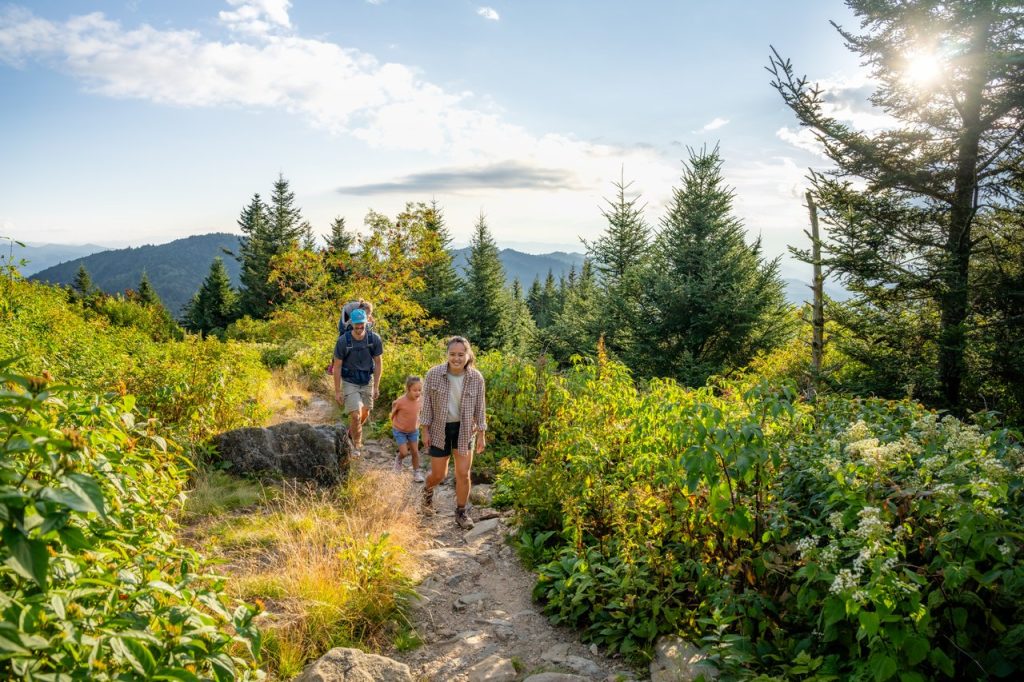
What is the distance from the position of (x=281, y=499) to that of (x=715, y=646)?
448cm

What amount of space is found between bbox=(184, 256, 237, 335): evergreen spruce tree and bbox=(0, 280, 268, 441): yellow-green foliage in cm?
3688

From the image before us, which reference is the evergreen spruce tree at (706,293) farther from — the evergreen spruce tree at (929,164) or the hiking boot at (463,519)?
the hiking boot at (463,519)

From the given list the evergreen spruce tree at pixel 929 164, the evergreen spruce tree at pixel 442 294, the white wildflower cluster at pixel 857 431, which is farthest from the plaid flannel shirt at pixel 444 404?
the evergreen spruce tree at pixel 442 294

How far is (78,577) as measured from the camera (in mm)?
1841

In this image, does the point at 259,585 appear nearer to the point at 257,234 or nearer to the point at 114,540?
the point at 114,540

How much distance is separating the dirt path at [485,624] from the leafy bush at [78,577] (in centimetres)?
182

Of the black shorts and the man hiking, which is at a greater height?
the man hiking

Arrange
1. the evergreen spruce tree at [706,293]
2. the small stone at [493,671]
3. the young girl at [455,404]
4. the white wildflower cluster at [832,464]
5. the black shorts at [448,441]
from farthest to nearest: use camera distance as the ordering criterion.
Answer: the evergreen spruce tree at [706,293] → the black shorts at [448,441] → the young girl at [455,404] → the small stone at [493,671] → the white wildflower cluster at [832,464]

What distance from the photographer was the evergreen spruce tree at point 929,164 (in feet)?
29.4

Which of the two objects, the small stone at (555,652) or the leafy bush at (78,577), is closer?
the leafy bush at (78,577)

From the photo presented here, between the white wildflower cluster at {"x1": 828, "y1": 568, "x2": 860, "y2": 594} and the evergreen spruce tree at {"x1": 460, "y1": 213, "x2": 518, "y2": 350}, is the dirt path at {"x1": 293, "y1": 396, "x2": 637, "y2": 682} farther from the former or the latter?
the evergreen spruce tree at {"x1": 460, "y1": 213, "x2": 518, "y2": 350}

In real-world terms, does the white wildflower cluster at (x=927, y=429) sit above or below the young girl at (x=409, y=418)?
above

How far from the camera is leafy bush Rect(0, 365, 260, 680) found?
1301mm

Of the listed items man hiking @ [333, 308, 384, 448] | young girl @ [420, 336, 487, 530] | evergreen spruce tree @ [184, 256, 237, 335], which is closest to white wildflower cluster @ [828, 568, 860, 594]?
young girl @ [420, 336, 487, 530]
